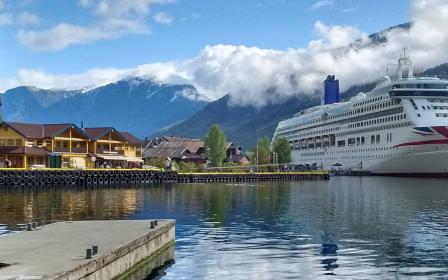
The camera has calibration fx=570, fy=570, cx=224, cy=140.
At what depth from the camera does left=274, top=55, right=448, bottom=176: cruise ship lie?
117688mm

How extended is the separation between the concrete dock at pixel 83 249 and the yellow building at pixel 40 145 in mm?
68831

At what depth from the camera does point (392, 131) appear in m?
129

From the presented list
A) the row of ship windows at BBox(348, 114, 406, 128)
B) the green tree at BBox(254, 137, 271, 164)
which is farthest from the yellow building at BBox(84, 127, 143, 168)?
the row of ship windows at BBox(348, 114, 406, 128)

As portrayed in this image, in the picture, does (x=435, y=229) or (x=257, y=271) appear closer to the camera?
(x=257, y=271)

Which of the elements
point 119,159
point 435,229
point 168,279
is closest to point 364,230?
point 435,229

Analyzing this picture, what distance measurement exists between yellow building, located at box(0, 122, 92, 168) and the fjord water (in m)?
44.2

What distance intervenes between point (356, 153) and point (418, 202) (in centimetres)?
9832

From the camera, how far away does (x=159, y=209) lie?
4491 centimetres

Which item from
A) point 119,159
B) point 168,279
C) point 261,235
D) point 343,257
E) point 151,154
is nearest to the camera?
point 168,279

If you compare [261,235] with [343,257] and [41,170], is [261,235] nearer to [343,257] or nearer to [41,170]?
[343,257]

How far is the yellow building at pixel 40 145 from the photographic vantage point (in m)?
91.0

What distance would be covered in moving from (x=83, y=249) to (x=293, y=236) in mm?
13412

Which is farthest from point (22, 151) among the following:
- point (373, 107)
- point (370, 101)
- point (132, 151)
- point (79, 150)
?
point (370, 101)

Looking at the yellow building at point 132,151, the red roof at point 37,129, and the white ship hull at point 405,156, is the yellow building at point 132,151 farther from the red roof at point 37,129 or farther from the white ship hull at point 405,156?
the white ship hull at point 405,156
